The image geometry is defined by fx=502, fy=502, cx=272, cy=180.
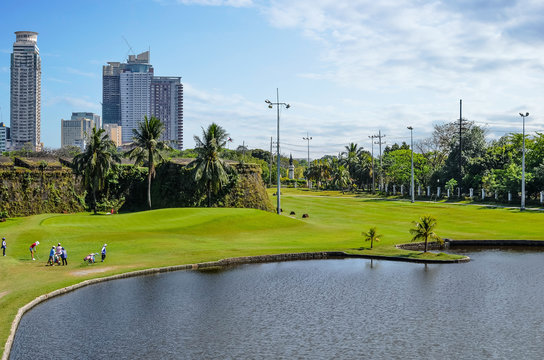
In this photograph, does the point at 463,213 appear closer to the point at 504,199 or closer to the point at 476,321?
the point at 504,199

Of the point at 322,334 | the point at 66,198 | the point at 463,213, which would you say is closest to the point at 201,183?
the point at 66,198

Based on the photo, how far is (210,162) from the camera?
76062mm

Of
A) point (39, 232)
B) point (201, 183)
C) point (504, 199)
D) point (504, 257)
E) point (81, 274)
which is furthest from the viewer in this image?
point (504, 199)

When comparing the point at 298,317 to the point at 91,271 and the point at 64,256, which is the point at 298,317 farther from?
the point at 64,256

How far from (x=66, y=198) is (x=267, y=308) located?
58.4m

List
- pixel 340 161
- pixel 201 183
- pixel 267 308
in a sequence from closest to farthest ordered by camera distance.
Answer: pixel 267 308 → pixel 201 183 → pixel 340 161

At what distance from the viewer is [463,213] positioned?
7969 centimetres

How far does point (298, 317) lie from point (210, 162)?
51.5 metres

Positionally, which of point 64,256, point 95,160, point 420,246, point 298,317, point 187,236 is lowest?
point 298,317

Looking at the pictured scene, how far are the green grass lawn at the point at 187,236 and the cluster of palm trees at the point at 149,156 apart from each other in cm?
1028

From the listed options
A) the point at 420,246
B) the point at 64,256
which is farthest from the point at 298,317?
the point at 420,246

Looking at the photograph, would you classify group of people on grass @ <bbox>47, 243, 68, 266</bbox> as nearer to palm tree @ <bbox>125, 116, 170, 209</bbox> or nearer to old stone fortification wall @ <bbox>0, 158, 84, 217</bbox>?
old stone fortification wall @ <bbox>0, 158, 84, 217</bbox>

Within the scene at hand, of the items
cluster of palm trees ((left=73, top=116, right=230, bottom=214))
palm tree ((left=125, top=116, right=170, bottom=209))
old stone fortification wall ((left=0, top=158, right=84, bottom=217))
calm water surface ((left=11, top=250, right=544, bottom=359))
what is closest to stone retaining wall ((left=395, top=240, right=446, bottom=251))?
calm water surface ((left=11, top=250, right=544, bottom=359))

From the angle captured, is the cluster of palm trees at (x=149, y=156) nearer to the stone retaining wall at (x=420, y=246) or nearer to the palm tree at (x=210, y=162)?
the palm tree at (x=210, y=162)
